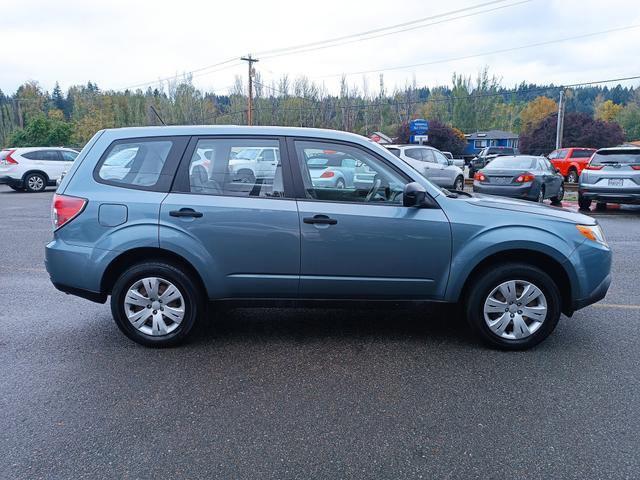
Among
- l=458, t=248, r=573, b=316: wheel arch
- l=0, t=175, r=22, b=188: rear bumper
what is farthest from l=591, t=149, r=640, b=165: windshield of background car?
l=0, t=175, r=22, b=188: rear bumper

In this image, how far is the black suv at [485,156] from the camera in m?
36.5

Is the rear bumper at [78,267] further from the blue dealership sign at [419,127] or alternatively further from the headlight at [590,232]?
the blue dealership sign at [419,127]

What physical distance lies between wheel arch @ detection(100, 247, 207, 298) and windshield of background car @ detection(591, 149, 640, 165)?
500 inches

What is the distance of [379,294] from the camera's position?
4.42m

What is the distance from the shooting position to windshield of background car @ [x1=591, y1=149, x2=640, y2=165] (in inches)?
528

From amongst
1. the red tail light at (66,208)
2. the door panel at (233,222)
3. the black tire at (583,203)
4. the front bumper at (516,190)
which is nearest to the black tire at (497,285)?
the door panel at (233,222)

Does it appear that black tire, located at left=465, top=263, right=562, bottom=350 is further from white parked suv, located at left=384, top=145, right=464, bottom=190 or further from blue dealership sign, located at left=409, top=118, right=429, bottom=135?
blue dealership sign, located at left=409, top=118, right=429, bottom=135

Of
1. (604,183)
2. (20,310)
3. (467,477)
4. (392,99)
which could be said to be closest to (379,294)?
(467,477)

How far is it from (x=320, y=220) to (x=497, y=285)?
156cm

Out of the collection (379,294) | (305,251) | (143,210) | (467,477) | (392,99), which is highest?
(392,99)

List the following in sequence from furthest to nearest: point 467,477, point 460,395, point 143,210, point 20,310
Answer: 1. point 20,310
2. point 143,210
3. point 460,395
4. point 467,477

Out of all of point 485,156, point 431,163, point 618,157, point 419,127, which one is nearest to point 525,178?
point 618,157

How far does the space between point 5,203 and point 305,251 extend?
1589 cm

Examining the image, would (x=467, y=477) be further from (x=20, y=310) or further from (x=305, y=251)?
(x=20, y=310)
